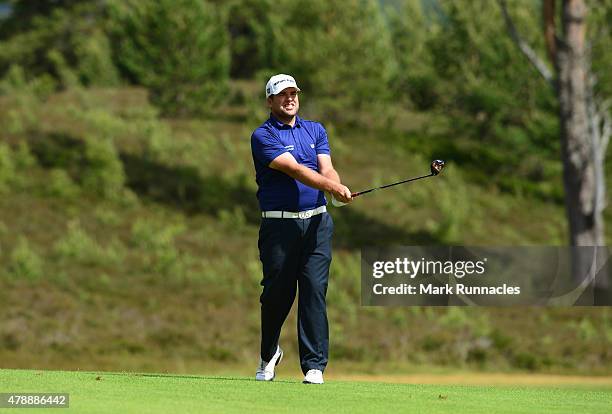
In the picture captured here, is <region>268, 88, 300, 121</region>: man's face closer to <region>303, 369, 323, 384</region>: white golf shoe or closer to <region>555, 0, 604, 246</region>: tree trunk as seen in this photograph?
<region>303, 369, 323, 384</region>: white golf shoe

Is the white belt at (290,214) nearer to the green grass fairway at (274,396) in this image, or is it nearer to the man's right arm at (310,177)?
the man's right arm at (310,177)

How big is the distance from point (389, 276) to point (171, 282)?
5.02m

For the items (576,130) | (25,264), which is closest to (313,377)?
(25,264)

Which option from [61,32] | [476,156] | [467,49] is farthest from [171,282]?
[61,32]

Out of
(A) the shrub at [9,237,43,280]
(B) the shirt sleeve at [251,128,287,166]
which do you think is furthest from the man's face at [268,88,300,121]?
(A) the shrub at [9,237,43,280]

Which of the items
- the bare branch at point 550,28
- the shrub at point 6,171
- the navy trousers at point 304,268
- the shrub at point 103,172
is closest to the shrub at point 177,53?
the shrub at point 103,172

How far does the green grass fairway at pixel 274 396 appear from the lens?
6.44 m

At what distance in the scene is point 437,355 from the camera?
753 inches

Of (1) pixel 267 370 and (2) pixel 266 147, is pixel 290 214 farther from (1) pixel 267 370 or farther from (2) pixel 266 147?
(1) pixel 267 370

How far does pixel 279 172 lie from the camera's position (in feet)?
26.3

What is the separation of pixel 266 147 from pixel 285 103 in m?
0.36

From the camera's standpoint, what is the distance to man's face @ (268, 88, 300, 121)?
805 cm

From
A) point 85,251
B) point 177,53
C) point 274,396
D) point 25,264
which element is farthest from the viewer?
point 177,53

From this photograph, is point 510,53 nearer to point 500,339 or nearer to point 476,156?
point 476,156
